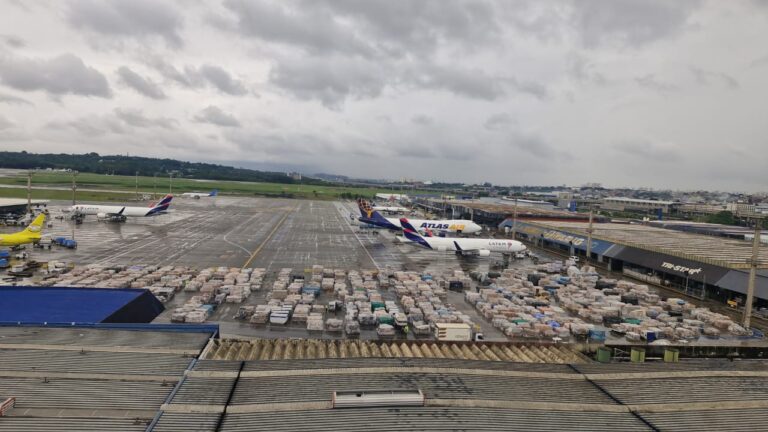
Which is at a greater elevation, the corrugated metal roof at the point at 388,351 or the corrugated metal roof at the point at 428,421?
the corrugated metal roof at the point at 428,421

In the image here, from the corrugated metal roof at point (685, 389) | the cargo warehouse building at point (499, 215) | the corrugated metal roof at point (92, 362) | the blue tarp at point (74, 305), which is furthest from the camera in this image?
the cargo warehouse building at point (499, 215)

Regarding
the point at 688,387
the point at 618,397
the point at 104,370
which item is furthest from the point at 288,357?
the point at 688,387

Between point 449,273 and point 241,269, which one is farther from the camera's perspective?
point 449,273

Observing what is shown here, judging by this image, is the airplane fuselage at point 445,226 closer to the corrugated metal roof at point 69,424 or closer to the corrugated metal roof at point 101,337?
the corrugated metal roof at point 101,337

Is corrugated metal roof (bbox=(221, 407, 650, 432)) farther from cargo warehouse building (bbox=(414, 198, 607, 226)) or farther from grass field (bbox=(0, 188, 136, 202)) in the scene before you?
grass field (bbox=(0, 188, 136, 202))

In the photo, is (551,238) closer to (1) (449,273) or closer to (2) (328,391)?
(1) (449,273)

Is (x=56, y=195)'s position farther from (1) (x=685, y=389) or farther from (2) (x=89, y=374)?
(1) (x=685, y=389)

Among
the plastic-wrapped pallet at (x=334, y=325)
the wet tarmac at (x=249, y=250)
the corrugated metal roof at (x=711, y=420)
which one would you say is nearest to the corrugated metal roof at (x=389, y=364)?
the corrugated metal roof at (x=711, y=420)

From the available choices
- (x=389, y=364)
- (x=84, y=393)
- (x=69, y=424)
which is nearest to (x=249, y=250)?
(x=84, y=393)
